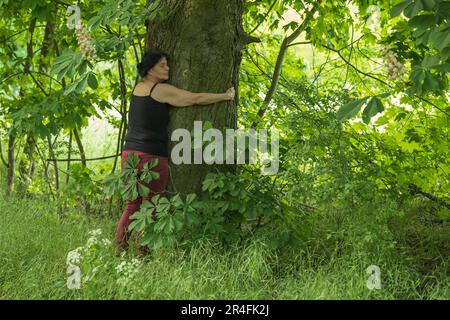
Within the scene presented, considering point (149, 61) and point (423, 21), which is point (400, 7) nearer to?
point (423, 21)

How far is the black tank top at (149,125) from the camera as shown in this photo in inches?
242

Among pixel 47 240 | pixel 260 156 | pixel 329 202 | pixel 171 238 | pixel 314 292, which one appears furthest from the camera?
pixel 260 156

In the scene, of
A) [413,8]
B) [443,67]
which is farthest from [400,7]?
[443,67]

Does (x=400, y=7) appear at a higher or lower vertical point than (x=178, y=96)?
higher

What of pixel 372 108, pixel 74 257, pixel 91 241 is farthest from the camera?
pixel 91 241

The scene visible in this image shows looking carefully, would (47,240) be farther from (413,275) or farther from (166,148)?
(413,275)

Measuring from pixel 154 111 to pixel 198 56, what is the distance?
567mm

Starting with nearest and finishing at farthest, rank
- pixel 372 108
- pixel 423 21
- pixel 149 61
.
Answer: pixel 372 108 < pixel 423 21 < pixel 149 61

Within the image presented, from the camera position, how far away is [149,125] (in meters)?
6.15

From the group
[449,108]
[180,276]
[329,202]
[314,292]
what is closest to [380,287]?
[314,292]

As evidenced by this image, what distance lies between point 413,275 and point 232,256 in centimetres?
135

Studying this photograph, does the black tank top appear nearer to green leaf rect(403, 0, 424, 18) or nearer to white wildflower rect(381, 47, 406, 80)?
white wildflower rect(381, 47, 406, 80)

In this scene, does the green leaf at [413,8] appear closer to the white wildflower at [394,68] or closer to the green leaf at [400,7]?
the green leaf at [400,7]

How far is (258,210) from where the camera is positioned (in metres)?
5.98
